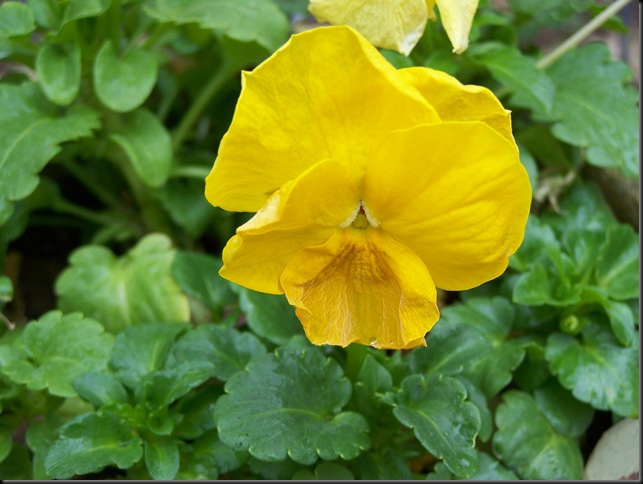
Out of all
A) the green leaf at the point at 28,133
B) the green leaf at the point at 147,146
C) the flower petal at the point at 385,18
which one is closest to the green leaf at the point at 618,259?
the flower petal at the point at 385,18

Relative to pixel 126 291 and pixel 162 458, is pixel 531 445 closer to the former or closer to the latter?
pixel 162 458

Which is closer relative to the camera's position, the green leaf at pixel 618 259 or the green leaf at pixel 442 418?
the green leaf at pixel 442 418

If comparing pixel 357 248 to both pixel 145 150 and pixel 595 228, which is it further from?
pixel 595 228

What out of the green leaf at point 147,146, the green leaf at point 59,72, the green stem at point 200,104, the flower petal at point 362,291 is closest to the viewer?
the flower petal at point 362,291

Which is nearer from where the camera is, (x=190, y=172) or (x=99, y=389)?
(x=99, y=389)

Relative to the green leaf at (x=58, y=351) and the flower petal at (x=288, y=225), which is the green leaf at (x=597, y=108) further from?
the green leaf at (x=58, y=351)

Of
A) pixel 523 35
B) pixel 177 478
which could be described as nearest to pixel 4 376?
pixel 177 478

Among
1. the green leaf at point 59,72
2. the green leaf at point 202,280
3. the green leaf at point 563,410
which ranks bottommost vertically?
the green leaf at point 563,410

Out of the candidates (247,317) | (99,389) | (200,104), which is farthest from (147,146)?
(99,389)
